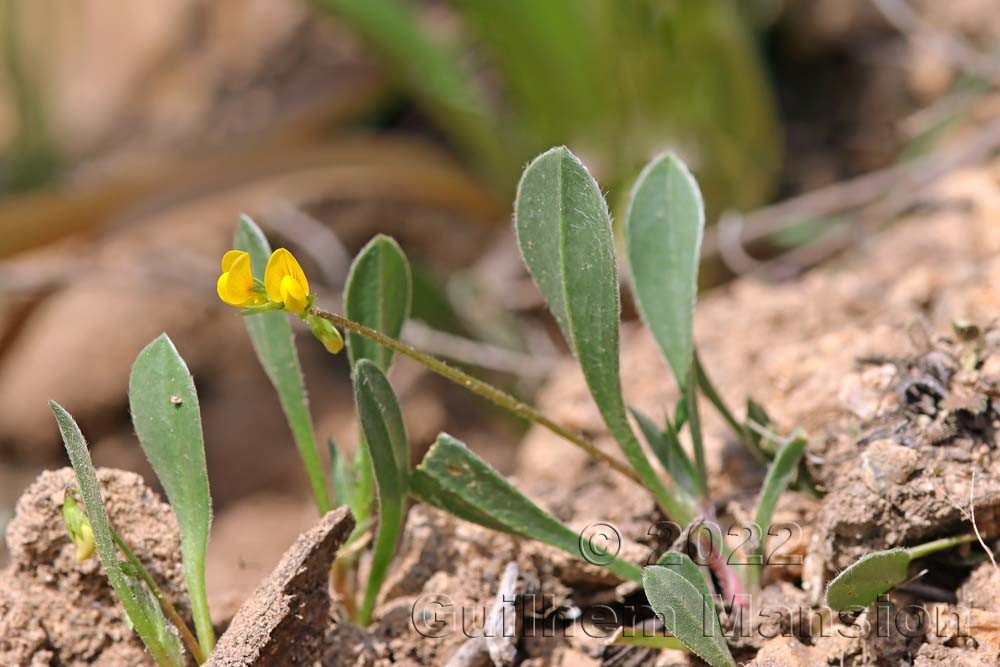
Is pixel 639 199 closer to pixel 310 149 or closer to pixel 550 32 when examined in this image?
pixel 550 32

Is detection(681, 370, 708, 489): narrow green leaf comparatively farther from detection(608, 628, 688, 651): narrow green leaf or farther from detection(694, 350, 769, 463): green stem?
detection(608, 628, 688, 651): narrow green leaf

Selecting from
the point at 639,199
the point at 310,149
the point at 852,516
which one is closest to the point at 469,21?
the point at 310,149

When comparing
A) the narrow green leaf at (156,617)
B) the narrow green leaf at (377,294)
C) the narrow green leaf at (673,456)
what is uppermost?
the narrow green leaf at (377,294)

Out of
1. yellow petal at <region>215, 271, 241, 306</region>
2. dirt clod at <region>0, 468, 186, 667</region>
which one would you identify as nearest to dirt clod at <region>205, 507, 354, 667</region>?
dirt clod at <region>0, 468, 186, 667</region>

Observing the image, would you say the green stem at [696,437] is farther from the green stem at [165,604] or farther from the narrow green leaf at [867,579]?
the green stem at [165,604]

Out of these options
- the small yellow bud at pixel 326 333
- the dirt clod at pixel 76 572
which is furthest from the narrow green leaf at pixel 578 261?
the dirt clod at pixel 76 572
